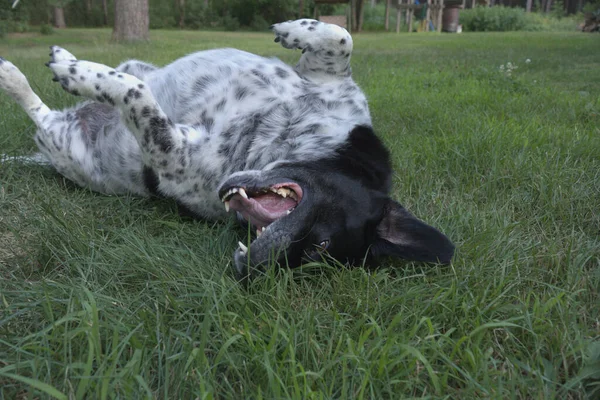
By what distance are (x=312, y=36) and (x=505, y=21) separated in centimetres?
2249

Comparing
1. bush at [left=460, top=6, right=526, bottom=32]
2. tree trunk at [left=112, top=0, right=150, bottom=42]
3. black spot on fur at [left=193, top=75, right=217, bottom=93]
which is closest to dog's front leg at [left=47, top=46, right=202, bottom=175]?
black spot on fur at [left=193, top=75, right=217, bottom=93]

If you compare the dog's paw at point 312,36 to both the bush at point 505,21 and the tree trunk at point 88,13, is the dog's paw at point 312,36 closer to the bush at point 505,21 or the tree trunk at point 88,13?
the bush at point 505,21

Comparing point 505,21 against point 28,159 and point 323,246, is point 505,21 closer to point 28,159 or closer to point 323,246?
point 28,159

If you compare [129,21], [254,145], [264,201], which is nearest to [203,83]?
[254,145]

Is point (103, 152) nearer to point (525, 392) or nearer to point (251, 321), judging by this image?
point (251, 321)


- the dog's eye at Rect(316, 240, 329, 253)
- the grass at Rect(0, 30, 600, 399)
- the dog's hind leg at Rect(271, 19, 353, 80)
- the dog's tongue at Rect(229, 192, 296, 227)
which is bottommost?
the grass at Rect(0, 30, 600, 399)

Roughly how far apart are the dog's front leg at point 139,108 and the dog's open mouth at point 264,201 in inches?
20.6

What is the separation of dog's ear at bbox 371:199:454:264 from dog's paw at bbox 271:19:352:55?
3.86 ft

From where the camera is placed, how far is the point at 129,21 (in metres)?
10.9

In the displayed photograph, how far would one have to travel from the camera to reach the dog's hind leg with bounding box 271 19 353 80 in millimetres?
2783

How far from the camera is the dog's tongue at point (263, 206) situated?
6.36 feet

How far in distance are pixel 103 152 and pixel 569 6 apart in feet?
101

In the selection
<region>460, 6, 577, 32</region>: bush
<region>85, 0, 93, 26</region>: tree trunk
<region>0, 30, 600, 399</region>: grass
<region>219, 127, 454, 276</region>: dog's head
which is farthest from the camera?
<region>85, 0, 93, 26</region>: tree trunk

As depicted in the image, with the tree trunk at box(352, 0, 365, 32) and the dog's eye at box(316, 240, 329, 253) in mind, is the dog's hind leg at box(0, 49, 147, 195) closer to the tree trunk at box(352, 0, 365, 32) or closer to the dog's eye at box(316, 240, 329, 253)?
the dog's eye at box(316, 240, 329, 253)
